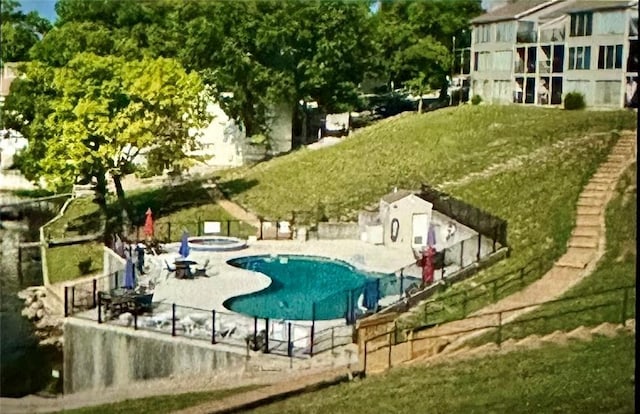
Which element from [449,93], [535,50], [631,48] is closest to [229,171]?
[449,93]

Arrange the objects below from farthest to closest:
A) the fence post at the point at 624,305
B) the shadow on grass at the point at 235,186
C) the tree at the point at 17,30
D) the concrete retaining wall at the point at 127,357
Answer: the fence post at the point at 624,305 → the shadow on grass at the point at 235,186 → the concrete retaining wall at the point at 127,357 → the tree at the point at 17,30

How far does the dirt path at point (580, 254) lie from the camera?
4426mm

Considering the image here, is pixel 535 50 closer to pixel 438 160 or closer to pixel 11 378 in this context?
pixel 438 160

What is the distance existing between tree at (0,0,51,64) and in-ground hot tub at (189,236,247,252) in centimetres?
99

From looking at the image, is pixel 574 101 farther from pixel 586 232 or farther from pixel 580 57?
pixel 586 232

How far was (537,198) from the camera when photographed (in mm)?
4562

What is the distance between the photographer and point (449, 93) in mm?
4441

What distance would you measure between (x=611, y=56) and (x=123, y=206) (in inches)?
81.9

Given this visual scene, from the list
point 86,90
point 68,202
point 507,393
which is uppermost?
point 86,90

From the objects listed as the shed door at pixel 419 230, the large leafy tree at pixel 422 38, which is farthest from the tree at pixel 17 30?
the shed door at pixel 419 230

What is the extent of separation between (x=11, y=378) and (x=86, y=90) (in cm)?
114

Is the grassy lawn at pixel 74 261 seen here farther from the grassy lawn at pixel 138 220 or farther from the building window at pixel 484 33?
the building window at pixel 484 33

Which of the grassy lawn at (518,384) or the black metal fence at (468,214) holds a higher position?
the black metal fence at (468,214)

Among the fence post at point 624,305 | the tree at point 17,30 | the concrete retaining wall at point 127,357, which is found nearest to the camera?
the tree at point 17,30
